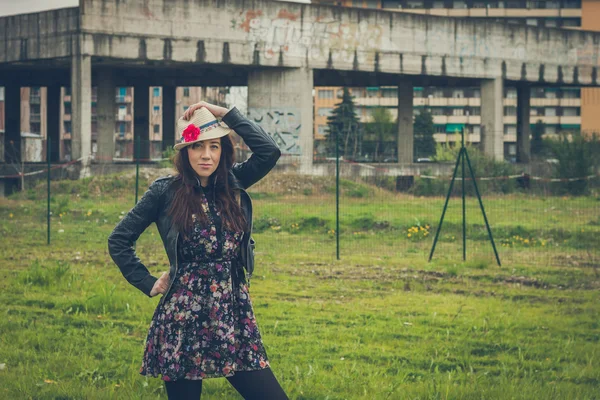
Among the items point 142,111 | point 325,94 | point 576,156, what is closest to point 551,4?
point 325,94

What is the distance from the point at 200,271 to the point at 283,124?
34111 mm

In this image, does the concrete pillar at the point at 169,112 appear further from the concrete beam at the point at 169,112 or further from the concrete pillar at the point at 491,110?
the concrete pillar at the point at 491,110

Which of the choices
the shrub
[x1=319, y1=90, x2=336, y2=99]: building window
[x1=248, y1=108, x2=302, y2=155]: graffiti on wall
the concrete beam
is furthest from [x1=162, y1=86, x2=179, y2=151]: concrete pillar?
[x1=319, y1=90, x2=336, y2=99]: building window

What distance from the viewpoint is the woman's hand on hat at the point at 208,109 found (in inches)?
173

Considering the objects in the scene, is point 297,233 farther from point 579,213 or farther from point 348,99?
point 348,99

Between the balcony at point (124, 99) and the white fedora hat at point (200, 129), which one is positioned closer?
the white fedora hat at point (200, 129)

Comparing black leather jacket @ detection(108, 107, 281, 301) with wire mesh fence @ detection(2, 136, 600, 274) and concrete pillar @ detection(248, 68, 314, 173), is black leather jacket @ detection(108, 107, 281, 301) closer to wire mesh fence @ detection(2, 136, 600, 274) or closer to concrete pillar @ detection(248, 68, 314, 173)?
wire mesh fence @ detection(2, 136, 600, 274)

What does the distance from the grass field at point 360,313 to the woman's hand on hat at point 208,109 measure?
2.44m

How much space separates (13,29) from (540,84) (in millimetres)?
28016

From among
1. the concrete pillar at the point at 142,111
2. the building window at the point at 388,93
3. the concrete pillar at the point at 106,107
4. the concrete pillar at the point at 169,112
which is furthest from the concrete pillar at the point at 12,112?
the building window at the point at 388,93

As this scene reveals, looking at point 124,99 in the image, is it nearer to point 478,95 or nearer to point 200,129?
point 478,95

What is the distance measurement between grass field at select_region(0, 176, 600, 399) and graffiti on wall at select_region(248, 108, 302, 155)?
17599 millimetres

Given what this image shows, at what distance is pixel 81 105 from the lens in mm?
36000

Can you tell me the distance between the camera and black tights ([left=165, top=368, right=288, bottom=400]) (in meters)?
4.09
